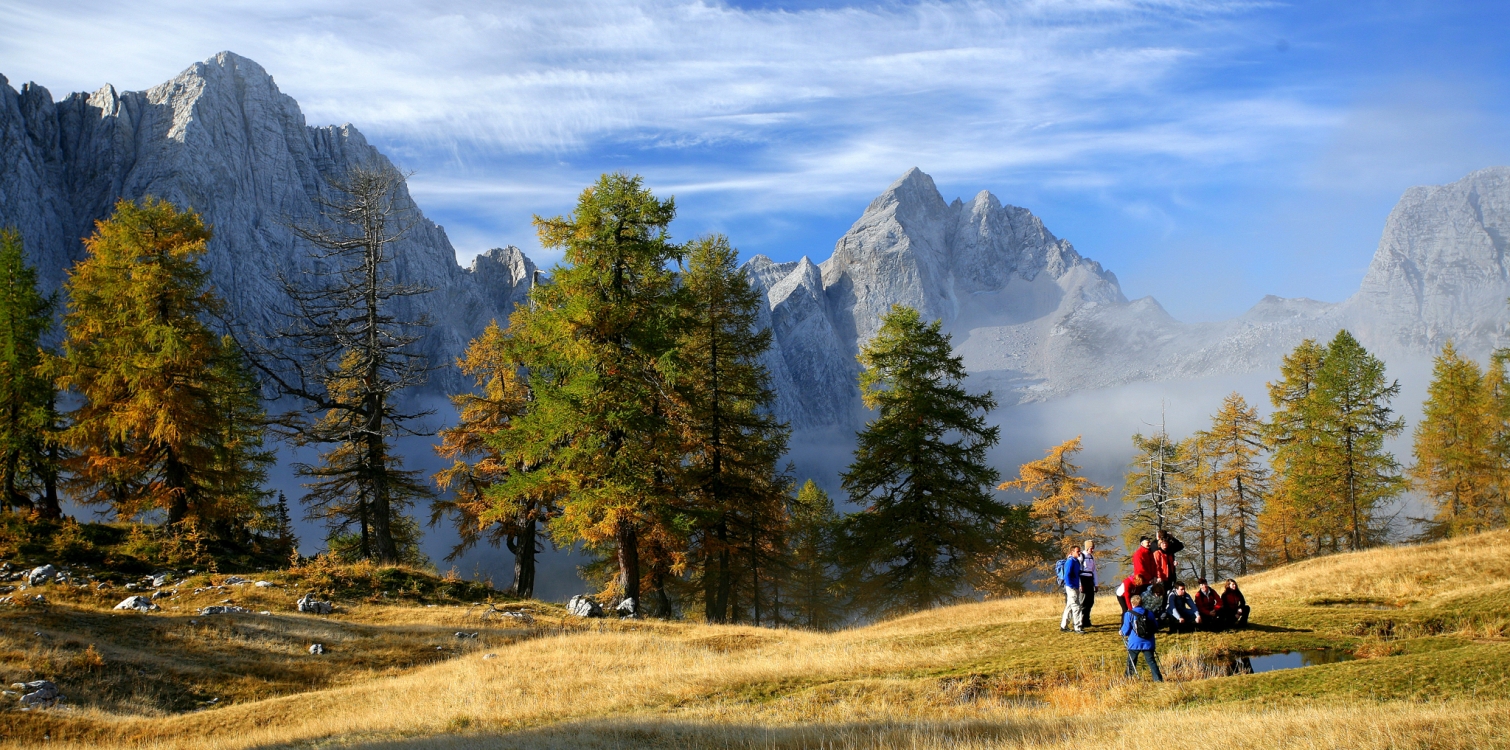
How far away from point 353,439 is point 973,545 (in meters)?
22.3

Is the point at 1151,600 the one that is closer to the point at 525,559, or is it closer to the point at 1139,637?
the point at 1139,637

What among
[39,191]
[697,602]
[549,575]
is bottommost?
[549,575]

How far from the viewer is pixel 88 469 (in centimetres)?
2341

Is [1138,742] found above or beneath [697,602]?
above

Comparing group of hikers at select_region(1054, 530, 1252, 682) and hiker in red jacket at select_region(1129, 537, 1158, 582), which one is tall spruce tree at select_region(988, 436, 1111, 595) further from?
hiker in red jacket at select_region(1129, 537, 1158, 582)

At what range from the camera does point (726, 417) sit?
2603 centimetres

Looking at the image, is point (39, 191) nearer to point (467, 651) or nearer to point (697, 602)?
point (697, 602)

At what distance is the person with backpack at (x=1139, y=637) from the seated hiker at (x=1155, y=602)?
4.7 inches

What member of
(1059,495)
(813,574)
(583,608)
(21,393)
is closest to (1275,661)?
(583,608)

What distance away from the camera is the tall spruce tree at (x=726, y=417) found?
25422mm

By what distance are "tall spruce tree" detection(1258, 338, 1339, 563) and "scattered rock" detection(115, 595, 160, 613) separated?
4343cm

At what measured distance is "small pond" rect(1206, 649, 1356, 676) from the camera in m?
11.4

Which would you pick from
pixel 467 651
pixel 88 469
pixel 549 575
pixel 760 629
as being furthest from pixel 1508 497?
pixel 549 575

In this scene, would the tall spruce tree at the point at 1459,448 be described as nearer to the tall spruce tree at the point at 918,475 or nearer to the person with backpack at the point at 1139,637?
the tall spruce tree at the point at 918,475
